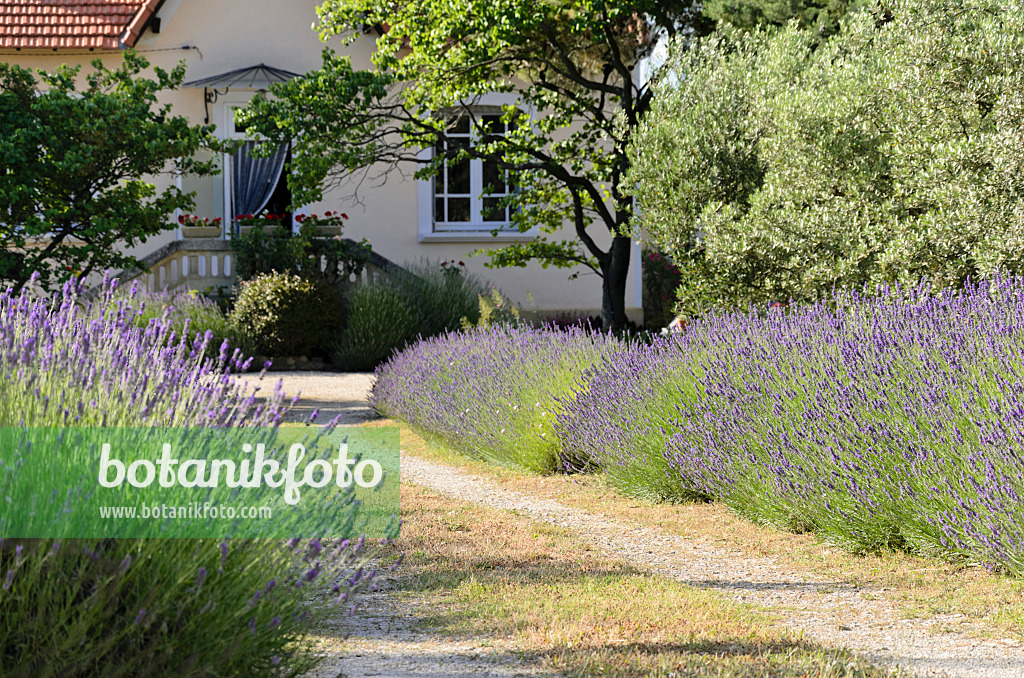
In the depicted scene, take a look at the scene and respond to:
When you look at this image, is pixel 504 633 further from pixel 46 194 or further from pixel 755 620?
pixel 46 194

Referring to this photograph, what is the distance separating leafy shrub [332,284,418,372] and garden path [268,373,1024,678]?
7.61 meters

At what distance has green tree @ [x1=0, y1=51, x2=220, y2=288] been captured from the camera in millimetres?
8828

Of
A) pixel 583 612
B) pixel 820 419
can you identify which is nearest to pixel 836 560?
pixel 820 419

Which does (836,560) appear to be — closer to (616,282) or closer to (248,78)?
(616,282)

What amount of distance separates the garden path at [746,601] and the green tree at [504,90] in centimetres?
645

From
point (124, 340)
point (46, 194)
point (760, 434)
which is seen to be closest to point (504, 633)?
point (124, 340)

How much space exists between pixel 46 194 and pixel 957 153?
7.57 metres

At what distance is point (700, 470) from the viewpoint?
18.1 ft

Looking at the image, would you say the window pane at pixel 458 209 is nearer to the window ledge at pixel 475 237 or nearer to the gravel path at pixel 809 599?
the window ledge at pixel 475 237

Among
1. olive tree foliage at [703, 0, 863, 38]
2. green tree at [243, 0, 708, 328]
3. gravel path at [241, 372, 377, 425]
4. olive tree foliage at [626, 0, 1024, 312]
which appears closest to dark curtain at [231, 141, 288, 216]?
green tree at [243, 0, 708, 328]

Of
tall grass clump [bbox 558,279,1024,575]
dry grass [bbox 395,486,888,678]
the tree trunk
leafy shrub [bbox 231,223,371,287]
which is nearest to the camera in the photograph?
dry grass [bbox 395,486,888,678]

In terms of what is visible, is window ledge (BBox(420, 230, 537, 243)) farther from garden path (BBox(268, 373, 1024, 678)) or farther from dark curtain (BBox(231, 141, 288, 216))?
garden path (BBox(268, 373, 1024, 678))

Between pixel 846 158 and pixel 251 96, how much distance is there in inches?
435

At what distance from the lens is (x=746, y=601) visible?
13.2 ft
